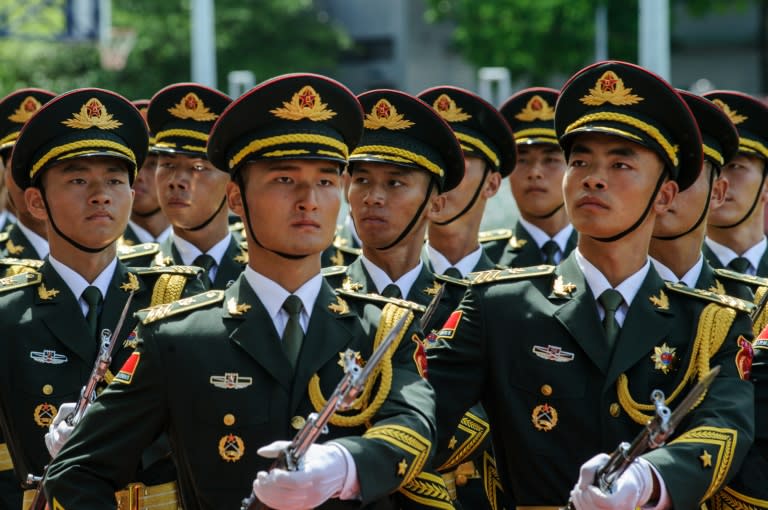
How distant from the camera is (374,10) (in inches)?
1854

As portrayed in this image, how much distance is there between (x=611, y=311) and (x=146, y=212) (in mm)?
4856

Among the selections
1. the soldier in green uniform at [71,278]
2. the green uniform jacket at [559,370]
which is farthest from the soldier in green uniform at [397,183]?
the green uniform jacket at [559,370]

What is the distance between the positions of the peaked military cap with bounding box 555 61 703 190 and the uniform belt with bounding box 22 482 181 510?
2166 mm

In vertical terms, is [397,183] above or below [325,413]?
above

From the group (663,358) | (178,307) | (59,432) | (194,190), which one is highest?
(194,190)

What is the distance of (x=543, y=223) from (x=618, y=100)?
12.8 feet

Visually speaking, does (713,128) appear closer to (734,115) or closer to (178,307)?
(734,115)

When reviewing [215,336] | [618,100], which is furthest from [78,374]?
[618,100]

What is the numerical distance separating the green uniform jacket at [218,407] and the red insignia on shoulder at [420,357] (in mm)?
20

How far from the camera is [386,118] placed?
614 centimetres

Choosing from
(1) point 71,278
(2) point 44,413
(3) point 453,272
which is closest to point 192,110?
(3) point 453,272

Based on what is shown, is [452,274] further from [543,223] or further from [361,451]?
[361,451]

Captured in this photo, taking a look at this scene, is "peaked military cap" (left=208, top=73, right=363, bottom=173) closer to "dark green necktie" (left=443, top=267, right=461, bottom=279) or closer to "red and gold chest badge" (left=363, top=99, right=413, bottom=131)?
"red and gold chest badge" (left=363, top=99, right=413, bottom=131)

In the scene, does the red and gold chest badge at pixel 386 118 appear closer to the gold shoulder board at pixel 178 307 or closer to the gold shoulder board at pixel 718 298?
the gold shoulder board at pixel 718 298
